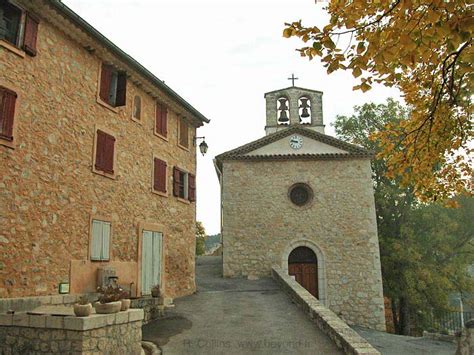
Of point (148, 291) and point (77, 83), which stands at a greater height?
point (77, 83)

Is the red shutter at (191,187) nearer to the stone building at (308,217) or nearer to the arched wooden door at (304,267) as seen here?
the stone building at (308,217)

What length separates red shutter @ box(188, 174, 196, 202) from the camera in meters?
15.5

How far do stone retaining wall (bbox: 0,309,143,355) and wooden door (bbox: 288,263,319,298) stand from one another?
12695 millimetres

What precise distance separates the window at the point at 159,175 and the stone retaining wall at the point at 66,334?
6487mm

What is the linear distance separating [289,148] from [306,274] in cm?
599

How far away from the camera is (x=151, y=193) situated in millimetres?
13109

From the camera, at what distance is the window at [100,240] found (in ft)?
33.9

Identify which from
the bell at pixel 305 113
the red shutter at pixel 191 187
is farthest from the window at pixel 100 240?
the bell at pixel 305 113

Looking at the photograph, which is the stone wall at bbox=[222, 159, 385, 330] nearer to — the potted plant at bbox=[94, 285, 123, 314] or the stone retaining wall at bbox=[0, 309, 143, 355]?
the potted plant at bbox=[94, 285, 123, 314]

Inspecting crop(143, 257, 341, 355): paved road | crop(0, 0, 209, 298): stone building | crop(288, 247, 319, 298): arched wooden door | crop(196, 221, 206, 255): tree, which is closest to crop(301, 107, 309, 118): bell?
crop(288, 247, 319, 298): arched wooden door

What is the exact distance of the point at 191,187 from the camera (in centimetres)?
1562

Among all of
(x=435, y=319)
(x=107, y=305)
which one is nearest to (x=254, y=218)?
(x=435, y=319)

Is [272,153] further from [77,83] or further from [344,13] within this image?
[344,13]

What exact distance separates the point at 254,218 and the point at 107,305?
13.0m
